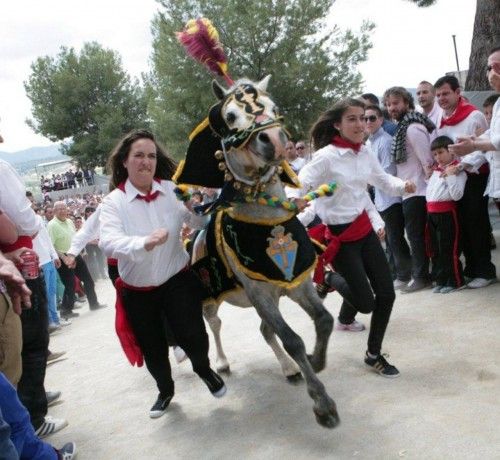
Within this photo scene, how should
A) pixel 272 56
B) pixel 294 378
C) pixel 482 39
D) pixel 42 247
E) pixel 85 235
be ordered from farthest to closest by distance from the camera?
pixel 272 56 → pixel 482 39 → pixel 42 247 → pixel 85 235 → pixel 294 378

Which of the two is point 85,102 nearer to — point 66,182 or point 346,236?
point 66,182

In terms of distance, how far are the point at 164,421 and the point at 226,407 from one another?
0.45 meters

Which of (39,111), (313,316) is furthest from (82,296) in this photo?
(39,111)

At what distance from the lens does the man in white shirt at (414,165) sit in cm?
586

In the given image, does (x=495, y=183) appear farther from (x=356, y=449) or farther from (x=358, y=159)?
(x=356, y=449)

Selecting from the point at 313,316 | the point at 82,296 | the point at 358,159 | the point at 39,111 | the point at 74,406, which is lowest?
the point at 82,296

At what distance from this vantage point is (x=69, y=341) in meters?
7.18

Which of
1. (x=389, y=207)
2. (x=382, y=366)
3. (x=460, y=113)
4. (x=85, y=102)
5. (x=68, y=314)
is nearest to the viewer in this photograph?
(x=382, y=366)

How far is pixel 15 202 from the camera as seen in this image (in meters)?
3.40

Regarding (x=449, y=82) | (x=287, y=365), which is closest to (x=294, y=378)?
(x=287, y=365)

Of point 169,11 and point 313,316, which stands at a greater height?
point 169,11

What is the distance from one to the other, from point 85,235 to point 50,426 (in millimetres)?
1805

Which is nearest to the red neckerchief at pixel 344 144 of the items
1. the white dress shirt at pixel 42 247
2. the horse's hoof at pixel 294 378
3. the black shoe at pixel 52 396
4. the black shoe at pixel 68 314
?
the horse's hoof at pixel 294 378

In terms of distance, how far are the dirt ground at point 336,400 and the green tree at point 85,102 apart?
37.0 meters
